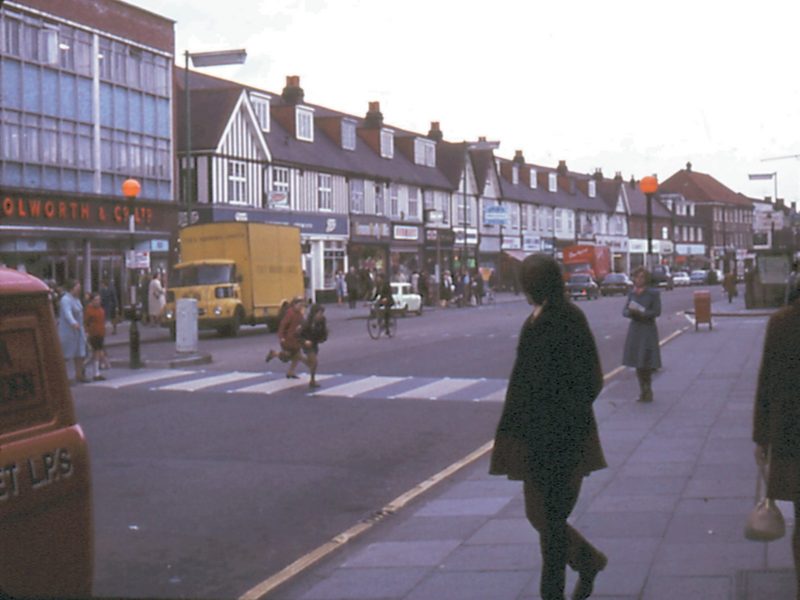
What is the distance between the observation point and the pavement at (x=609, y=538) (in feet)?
22.1

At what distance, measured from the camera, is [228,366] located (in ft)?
78.5

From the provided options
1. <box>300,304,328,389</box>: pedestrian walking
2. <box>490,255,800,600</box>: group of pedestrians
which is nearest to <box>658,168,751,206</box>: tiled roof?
<box>300,304,328,389</box>: pedestrian walking

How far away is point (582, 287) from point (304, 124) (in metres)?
16.7

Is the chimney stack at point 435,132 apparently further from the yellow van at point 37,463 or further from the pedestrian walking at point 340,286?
the yellow van at point 37,463

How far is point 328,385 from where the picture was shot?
64.7 ft

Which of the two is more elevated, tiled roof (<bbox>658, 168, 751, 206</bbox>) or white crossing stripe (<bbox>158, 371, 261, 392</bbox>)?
tiled roof (<bbox>658, 168, 751, 206</bbox>)

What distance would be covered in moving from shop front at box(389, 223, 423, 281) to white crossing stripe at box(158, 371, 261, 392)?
1752 inches

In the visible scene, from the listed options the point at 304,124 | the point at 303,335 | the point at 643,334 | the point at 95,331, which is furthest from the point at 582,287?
the point at 643,334

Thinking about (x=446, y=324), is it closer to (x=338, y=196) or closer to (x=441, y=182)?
(x=338, y=196)

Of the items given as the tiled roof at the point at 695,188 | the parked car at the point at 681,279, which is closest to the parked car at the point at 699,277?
the parked car at the point at 681,279

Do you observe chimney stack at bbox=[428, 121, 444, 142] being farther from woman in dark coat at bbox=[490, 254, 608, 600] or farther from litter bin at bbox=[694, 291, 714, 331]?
woman in dark coat at bbox=[490, 254, 608, 600]

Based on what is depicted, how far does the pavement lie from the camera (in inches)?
265

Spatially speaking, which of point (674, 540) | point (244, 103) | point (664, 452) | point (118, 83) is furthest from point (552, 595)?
point (244, 103)

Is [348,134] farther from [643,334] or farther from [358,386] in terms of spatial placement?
[643,334]
